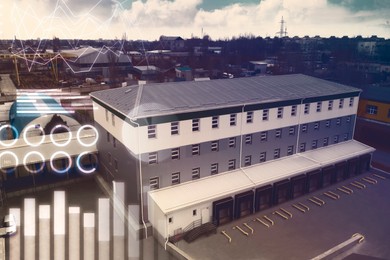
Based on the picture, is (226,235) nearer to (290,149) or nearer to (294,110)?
(290,149)

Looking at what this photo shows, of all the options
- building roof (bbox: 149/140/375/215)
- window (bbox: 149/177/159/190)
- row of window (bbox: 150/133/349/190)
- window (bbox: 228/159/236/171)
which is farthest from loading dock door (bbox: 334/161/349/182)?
window (bbox: 149/177/159/190)

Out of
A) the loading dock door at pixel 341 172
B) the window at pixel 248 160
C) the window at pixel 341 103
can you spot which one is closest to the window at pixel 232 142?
the window at pixel 248 160

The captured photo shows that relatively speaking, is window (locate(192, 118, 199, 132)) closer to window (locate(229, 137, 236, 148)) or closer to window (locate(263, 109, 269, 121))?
window (locate(229, 137, 236, 148))

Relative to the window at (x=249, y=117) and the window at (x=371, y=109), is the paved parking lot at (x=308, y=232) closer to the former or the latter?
the window at (x=249, y=117)

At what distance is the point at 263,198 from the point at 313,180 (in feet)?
24.5

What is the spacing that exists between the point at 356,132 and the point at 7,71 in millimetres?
129200

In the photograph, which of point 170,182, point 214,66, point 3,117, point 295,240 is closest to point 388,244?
point 295,240

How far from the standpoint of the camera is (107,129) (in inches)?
1192

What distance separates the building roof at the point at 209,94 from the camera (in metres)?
25.9

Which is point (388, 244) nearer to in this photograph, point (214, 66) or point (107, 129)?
point (107, 129)

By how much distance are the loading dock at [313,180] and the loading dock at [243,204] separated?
26.9ft

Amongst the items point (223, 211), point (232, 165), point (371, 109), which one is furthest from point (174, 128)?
point (371, 109)

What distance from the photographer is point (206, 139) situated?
1075 inches

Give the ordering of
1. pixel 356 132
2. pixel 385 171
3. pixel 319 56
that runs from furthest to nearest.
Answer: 1. pixel 319 56
2. pixel 356 132
3. pixel 385 171
